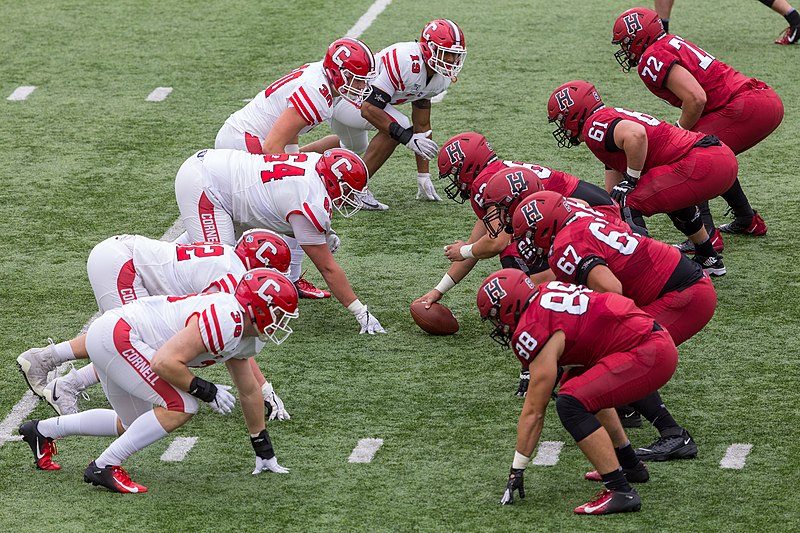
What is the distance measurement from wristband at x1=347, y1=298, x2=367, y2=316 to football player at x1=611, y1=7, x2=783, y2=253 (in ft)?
7.34

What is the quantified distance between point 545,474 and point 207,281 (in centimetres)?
188

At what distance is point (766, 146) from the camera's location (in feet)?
33.0

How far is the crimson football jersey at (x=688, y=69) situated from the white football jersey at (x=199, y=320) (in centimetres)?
351

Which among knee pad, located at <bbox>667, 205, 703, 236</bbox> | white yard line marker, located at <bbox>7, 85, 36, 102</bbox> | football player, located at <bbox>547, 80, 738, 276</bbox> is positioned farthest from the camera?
white yard line marker, located at <bbox>7, 85, 36, 102</bbox>

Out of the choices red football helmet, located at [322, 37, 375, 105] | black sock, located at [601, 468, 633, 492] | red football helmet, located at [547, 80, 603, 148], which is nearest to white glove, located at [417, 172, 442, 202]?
red football helmet, located at [322, 37, 375, 105]

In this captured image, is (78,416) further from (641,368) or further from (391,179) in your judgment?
(391,179)

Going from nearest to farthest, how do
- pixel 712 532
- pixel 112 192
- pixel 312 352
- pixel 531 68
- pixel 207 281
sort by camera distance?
pixel 712 532 < pixel 207 281 < pixel 312 352 < pixel 112 192 < pixel 531 68

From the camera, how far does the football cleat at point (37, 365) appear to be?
6430 mm

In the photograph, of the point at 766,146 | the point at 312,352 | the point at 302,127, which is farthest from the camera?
the point at 766,146

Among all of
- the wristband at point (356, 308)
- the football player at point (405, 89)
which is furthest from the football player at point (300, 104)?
the football player at point (405, 89)

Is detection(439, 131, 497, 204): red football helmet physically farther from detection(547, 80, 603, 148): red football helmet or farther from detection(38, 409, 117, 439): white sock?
detection(38, 409, 117, 439): white sock

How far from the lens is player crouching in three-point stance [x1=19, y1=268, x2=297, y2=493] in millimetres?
5520

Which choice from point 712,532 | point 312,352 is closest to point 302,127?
point 312,352

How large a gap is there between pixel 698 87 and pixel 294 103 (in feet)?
8.14
